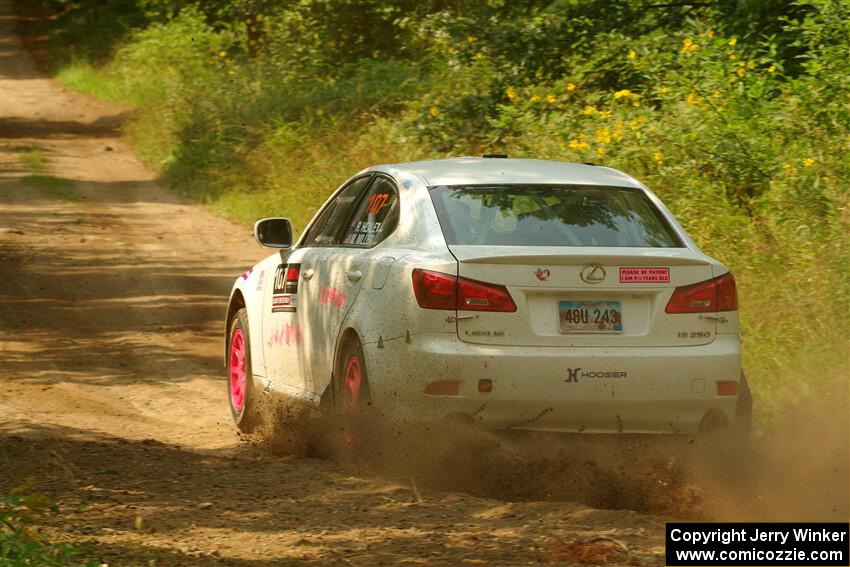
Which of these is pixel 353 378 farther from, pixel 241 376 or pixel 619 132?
pixel 619 132

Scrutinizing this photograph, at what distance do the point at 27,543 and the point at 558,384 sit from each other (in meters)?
2.45

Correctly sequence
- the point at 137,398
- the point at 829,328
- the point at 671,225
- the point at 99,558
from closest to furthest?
the point at 99,558 < the point at 671,225 < the point at 829,328 < the point at 137,398

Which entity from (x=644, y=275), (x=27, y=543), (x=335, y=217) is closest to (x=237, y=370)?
(x=335, y=217)

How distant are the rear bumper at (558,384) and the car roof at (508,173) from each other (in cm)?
109

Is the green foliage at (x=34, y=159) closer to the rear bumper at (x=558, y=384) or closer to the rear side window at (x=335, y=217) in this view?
the rear side window at (x=335, y=217)

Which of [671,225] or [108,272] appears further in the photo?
[108,272]

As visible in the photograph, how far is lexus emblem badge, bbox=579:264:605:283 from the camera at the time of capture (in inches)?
241

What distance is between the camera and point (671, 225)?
22.2ft

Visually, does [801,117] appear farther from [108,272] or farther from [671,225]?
[108,272]

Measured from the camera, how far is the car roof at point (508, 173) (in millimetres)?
6867

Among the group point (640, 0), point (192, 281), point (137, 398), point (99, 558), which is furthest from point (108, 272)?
point (99, 558)

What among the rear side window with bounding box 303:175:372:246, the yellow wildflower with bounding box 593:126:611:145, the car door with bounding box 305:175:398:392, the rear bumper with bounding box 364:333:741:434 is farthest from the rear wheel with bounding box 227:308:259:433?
the yellow wildflower with bounding box 593:126:611:145

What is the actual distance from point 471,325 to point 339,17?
17608mm

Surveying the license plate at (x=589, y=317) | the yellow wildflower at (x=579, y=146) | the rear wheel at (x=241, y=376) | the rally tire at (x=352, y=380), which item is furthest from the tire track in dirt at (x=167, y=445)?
the yellow wildflower at (x=579, y=146)
